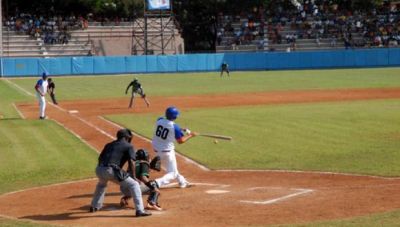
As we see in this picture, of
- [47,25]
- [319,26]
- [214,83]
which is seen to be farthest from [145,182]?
[319,26]

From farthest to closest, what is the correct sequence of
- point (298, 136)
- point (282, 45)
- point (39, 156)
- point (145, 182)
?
point (282, 45)
point (298, 136)
point (39, 156)
point (145, 182)

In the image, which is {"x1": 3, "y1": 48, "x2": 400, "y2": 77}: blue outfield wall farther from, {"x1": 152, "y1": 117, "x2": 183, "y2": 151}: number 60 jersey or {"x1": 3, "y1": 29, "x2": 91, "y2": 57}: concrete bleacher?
{"x1": 152, "y1": 117, "x2": 183, "y2": 151}: number 60 jersey

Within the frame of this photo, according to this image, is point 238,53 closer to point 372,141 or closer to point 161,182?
point 372,141

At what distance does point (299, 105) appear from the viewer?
117ft

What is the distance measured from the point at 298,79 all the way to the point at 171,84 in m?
11.1

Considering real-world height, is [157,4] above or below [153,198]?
above

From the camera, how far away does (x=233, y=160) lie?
19344 mm

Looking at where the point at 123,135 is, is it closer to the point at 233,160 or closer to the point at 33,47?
the point at 233,160

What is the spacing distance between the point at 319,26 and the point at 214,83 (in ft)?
94.3

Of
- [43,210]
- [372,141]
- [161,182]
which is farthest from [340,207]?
[372,141]

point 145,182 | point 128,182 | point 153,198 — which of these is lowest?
point 153,198

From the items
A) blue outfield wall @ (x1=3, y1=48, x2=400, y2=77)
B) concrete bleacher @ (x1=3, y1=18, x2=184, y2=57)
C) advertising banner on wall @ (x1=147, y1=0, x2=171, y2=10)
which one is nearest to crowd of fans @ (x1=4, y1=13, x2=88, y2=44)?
concrete bleacher @ (x1=3, y1=18, x2=184, y2=57)

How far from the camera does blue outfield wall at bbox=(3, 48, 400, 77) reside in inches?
2788

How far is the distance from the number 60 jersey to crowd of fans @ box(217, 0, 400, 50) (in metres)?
64.5
